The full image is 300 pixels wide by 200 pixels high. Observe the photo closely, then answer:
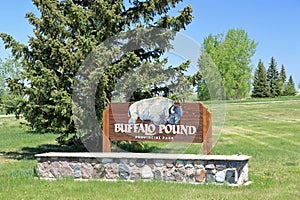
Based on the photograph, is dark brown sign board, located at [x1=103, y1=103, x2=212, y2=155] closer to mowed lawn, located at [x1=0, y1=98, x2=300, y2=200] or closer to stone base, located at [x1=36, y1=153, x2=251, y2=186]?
stone base, located at [x1=36, y1=153, x2=251, y2=186]

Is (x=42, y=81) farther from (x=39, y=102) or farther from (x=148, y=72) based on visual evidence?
(x=148, y=72)

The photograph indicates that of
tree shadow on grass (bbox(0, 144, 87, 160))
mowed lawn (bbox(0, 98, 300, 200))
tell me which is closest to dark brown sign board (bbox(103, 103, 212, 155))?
mowed lawn (bbox(0, 98, 300, 200))

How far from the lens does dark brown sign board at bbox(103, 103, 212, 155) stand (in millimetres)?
8828

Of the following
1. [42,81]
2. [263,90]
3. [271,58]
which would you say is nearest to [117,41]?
[42,81]

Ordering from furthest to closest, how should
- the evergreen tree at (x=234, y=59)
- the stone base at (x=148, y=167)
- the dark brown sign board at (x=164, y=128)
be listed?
1. the evergreen tree at (x=234, y=59)
2. the dark brown sign board at (x=164, y=128)
3. the stone base at (x=148, y=167)

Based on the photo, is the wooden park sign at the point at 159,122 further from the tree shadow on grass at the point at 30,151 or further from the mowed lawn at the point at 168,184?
the tree shadow on grass at the point at 30,151

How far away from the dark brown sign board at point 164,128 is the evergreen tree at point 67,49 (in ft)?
5.99

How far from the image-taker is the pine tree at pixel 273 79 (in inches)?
2542

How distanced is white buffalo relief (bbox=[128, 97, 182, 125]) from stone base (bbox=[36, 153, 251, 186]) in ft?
2.90

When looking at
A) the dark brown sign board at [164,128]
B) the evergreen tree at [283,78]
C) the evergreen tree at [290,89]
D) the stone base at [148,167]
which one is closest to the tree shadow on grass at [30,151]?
the stone base at [148,167]

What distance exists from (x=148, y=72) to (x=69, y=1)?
2.92 meters

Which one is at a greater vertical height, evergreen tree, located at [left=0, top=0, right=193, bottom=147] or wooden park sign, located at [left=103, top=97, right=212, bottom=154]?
evergreen tree, located at [left=0, top=0, right=193, bottom=147]

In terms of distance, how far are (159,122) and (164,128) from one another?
0.17 meters

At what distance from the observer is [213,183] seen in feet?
26.4
